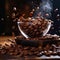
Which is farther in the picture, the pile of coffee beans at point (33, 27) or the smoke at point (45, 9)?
the smoke at point (45, 9)

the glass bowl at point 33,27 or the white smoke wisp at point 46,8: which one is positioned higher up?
the white smoke wisp at point 46,8

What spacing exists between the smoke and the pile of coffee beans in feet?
4.02

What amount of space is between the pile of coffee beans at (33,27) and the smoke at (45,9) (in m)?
1.22

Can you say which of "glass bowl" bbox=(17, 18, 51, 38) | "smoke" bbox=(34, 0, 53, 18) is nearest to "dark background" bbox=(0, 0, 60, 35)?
"smoke" bbox=(34, 0, 53, 18)

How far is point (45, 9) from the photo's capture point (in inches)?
93.6

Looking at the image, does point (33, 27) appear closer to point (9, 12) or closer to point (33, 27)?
point (33, 27)

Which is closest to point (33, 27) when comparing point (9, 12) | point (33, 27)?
point (33, 27)

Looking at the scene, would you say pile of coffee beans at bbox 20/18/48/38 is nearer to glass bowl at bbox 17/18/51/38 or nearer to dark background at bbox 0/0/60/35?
glass bowl at bbox 17/18/51/38

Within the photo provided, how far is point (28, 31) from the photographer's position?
112 centimetres

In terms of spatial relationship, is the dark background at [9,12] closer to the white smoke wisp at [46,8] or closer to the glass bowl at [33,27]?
the white smoke wisp at [46,8]

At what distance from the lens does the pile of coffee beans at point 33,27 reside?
1.09 meters

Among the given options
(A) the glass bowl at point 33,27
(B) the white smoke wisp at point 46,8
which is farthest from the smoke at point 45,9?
(A) the glass bowl at point 33,27

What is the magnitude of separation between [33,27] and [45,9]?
1.31 m

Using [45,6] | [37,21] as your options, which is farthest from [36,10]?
[37,21]
